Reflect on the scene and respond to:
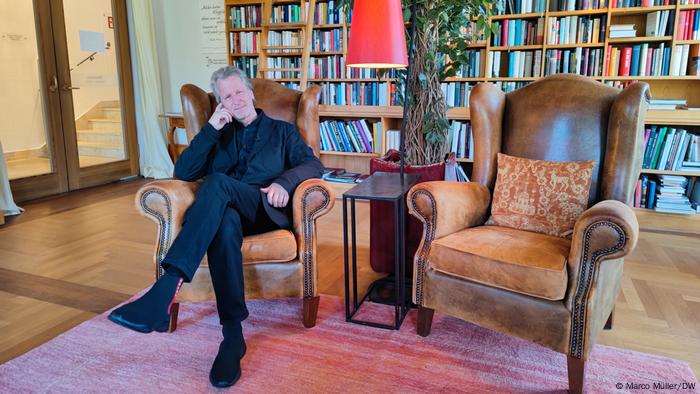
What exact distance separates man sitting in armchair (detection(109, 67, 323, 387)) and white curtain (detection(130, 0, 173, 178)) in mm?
3532

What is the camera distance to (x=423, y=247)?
1905mm

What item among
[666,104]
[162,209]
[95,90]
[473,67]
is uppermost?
[473,67]

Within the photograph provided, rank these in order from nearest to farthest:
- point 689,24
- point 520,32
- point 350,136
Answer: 1. point 689,24
2. point 520,32
3. point 350,136

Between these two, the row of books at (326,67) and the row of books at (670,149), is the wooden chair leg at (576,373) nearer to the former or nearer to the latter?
the row of books at (670,149)

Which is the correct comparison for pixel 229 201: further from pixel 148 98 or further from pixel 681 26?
pixel 148 98

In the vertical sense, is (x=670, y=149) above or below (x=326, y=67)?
below

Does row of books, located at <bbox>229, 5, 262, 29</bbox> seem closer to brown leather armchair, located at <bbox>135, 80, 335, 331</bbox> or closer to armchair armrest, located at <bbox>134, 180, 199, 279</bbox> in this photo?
brown leather armchair, located at <bbox>135, 80, 335, 331</bbox>

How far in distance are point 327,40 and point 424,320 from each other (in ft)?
10.8

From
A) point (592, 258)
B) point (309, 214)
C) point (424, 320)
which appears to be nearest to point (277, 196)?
point (309, 214)

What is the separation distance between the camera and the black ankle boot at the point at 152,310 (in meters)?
1.52

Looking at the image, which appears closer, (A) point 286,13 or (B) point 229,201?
(B) point 229,201

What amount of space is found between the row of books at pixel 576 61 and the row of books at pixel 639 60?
0.07m

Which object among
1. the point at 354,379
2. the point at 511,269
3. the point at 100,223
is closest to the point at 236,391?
the point at 354,379

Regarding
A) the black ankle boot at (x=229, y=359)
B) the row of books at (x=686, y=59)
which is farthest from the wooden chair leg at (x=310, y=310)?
the row of books at (x=686, y=59)
